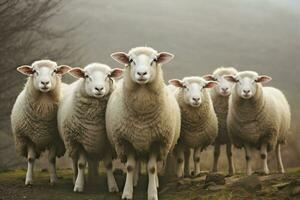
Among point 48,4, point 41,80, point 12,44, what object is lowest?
point 41,80

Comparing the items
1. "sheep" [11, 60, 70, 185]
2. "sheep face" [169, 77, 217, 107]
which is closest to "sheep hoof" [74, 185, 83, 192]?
"sheep" [11, 60, 70, 185]

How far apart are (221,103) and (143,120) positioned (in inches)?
155

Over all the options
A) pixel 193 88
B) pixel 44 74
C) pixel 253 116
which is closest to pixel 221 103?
pixel 253 116

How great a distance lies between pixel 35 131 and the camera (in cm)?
979

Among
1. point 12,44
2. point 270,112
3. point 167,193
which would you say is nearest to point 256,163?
point 270,112

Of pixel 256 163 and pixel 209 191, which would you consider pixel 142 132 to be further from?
pixel 256 163

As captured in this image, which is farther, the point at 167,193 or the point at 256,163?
the point at 256,163

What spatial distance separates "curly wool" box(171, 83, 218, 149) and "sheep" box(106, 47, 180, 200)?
1.66 m

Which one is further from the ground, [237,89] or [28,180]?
[237,89]

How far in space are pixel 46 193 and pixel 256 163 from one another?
7.36 metres

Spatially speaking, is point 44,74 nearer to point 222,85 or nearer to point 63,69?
point 63,69

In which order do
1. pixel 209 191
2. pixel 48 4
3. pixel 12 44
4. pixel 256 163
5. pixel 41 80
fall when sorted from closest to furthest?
pixel 209 191 → pixel 41 80 → pixel 256 163 → pixel 12 44 → pixel 48 4

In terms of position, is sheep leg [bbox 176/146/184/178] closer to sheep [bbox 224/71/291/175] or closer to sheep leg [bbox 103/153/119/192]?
sheep [bbox 224/71/291/175]

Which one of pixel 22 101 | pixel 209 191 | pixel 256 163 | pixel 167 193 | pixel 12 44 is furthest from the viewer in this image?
pixel 12 44
